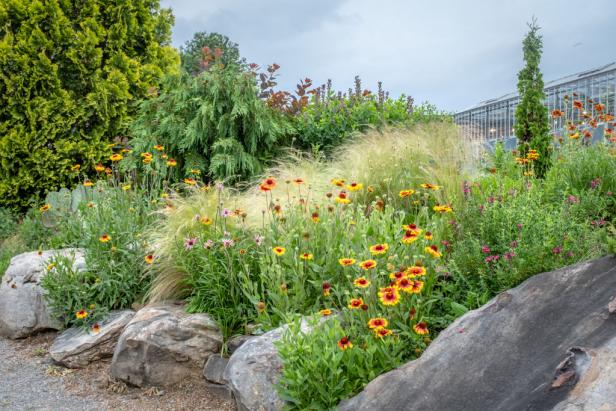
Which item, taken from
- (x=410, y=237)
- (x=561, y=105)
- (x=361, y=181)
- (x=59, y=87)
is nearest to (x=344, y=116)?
(x=361, y=181)

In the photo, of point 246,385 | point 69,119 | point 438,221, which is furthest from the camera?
point 69,119

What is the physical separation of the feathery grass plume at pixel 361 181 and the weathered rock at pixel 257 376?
1.13 meters

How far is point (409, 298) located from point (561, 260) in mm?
876

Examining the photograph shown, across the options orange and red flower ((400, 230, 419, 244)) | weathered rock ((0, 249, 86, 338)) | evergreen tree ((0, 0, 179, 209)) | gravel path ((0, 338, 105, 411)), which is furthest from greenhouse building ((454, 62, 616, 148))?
evergreen tree ((0, 0, 179, 209))

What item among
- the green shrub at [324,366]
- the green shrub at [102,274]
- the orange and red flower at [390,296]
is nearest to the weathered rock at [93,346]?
the green shrub at [102,274]

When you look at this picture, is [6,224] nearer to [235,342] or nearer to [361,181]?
[361,181]

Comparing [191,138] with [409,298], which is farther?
[191,138]

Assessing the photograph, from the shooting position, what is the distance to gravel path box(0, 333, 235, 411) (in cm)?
401

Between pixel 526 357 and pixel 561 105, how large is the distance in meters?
13.3

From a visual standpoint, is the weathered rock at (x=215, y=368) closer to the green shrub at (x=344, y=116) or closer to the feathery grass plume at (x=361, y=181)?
the feathery grass plume at (x=361, y=181)

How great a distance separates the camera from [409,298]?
3.37 meters

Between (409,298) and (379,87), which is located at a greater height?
(379,87)

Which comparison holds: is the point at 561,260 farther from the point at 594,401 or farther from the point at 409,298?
the point at 594,401

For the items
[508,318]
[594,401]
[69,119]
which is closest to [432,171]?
[508,318]
